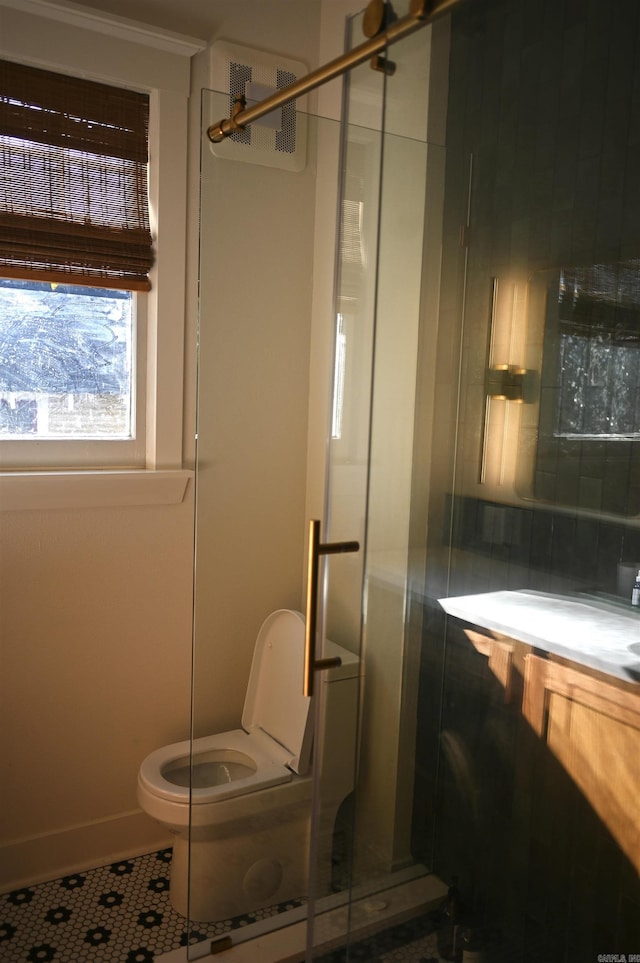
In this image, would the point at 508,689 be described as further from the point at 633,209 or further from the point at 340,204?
the point at 340,204

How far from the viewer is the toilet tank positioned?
62.0 inches

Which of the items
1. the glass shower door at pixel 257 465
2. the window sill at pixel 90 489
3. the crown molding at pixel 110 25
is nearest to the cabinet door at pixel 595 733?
the glass shower door at pixel 257 465

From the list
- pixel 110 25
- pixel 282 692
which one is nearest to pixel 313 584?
pixel 282 692

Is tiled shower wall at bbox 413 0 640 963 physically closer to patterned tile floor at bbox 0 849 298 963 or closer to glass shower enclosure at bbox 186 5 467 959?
glass shower enclosure at bbox 186 5 467 959

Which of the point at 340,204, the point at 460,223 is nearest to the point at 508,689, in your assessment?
the point at 460,223

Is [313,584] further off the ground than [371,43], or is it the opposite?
[371,43]

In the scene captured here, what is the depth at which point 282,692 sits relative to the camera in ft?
7.19

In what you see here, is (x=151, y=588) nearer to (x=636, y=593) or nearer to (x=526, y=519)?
(x=526, y=519)

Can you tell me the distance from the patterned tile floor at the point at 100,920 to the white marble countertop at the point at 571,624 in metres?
1.32

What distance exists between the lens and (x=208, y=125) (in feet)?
5.91

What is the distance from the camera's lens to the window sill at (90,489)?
228cm

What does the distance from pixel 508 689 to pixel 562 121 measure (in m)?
0.81

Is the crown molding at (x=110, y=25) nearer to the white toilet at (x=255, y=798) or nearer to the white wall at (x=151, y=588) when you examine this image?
the white wall at (x=151, y=588)

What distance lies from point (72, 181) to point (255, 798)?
1.78 m
